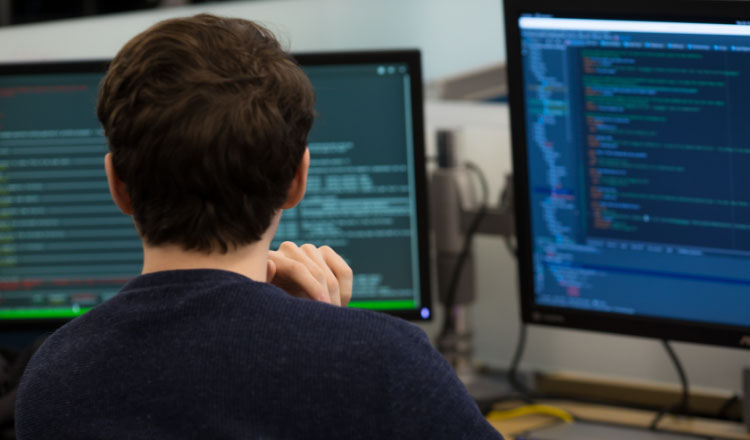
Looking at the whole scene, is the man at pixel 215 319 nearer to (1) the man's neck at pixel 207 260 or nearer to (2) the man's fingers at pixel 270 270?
(1) the man's neck at pixel 207 260

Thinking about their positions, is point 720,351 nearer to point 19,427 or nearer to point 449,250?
point 449,250

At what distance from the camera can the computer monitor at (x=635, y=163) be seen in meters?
1.03

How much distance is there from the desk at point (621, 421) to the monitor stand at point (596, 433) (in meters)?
0.01

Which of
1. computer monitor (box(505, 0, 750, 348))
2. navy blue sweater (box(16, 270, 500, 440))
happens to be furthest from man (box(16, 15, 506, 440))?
computer monitor (box(505, 0, 750, 348))

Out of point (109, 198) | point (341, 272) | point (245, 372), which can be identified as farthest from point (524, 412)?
point (245, 372)

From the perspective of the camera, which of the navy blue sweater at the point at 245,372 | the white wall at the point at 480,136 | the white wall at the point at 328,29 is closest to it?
the navy blue sweater at the point at 245,372

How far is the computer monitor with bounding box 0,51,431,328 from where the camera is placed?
125 centimetres

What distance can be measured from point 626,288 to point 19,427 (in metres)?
0.69

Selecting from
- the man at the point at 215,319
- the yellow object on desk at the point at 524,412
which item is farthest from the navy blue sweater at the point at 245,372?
the yellow object on desk at the point at 524,412

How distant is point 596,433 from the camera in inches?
47.3

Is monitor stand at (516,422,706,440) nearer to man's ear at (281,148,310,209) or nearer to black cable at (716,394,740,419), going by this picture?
black cable at (716,394,740,419)

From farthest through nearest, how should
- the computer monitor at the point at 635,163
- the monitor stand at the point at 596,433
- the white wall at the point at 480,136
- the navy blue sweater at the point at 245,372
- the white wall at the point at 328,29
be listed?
1. the white wall at the point at 328,29
2. the white wall at the point at 480,136
3. the monitor stand at the point at 596,433
4. the computer monitor at the point at 635,163
5. the navy blue sweater at the point at 245,372

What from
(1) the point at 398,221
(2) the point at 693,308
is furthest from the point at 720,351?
(1) the point at 398,221

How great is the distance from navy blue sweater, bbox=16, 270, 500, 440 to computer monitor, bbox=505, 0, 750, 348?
50 centimetres
